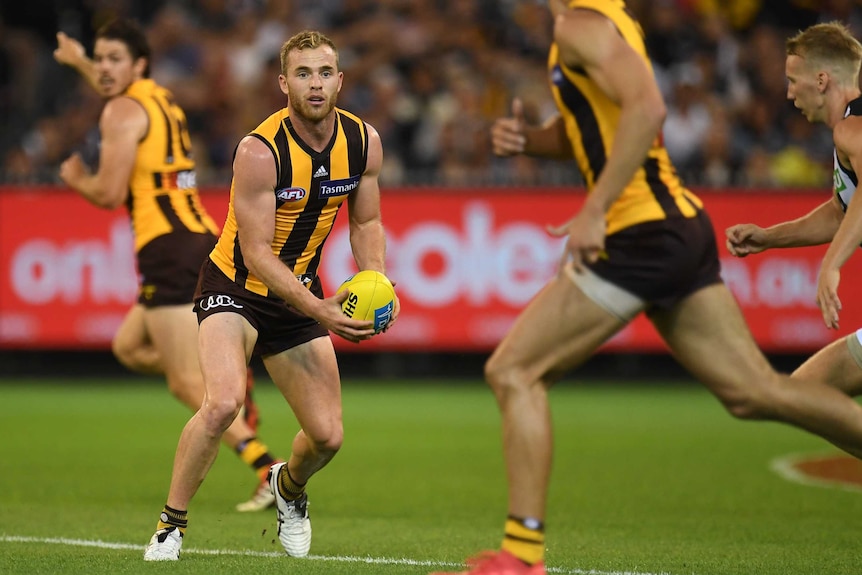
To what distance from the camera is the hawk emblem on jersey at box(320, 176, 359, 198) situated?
6.70 meters

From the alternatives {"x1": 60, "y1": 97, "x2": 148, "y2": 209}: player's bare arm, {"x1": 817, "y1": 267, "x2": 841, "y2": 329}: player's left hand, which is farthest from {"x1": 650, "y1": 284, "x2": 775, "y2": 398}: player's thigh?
{"x1": 60, "y1": 97, "x2": 148, "y2": 209}: player's bare arm

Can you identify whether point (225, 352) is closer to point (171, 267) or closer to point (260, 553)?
point (260, 553)

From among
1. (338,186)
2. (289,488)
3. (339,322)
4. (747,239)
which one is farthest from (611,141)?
(289,488)

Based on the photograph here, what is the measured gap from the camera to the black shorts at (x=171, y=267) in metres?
8.71

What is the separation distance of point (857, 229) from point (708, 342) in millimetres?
1102

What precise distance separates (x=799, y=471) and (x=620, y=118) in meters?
6.23

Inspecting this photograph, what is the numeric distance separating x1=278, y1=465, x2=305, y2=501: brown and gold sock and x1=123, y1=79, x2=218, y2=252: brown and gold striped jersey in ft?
7.90

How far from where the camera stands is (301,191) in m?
6.61

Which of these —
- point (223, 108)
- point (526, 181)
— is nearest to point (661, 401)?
point (526, 181)

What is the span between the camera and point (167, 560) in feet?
21.0

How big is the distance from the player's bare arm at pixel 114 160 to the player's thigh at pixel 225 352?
2196mm

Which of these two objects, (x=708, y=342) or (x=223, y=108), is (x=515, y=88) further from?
(x=708, y=342)

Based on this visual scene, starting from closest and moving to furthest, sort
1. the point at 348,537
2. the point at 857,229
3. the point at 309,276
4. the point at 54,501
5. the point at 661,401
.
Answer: the point at 857,229 → the point at 309,276 → the point at 348,537 → the point at 54,501 → the point at 661,401

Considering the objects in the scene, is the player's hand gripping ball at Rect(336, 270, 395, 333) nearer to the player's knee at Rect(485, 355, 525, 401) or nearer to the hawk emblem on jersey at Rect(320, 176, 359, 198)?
the hawk emblem on jersey at Rect(320, 176, 359, 198)
